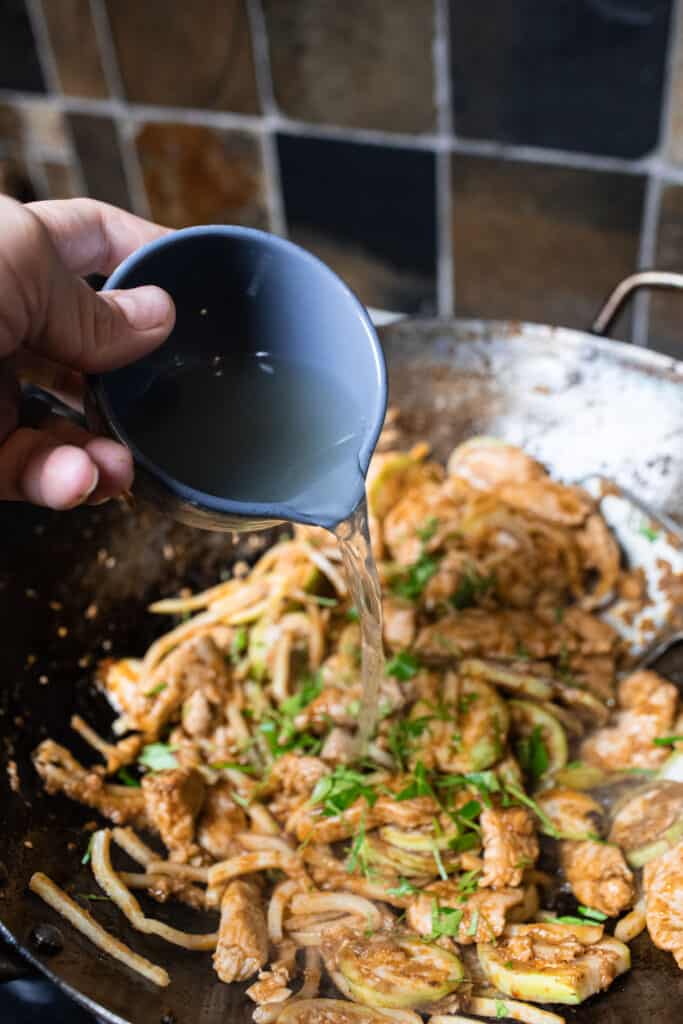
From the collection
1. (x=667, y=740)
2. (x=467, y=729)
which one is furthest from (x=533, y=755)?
(x=667, y=740)

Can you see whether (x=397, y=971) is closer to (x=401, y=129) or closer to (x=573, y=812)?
(x=573, y=812)

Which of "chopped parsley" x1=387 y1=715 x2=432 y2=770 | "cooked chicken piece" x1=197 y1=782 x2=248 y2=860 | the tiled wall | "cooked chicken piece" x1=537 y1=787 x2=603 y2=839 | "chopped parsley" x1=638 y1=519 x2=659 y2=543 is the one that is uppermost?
the tiled wall

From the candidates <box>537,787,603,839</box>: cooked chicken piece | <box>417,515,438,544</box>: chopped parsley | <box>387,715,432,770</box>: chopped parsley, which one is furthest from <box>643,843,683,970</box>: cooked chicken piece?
<box>417,515,438,544</box>: chopped parsley

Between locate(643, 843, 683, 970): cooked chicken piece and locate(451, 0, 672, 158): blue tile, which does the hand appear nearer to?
locate(643, 843, 683, 970): cooked chicken piece

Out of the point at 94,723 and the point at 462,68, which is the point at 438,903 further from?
the point at 462,68

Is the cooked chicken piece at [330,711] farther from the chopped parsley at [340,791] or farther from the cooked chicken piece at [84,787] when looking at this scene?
the cooked chicken piece at [84,787]

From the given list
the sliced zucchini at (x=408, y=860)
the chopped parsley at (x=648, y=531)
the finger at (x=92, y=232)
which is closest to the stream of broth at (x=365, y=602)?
the sliced zucchini at (x=408, y=860)
